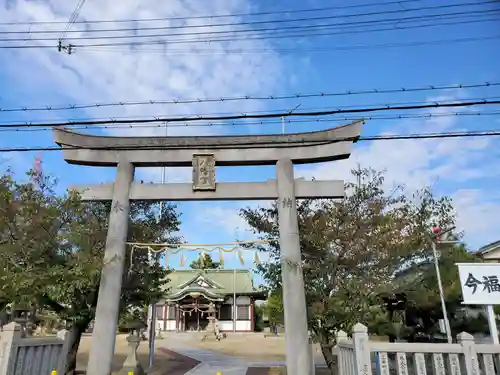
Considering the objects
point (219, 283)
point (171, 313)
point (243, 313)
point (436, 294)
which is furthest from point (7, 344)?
point (219, 283)

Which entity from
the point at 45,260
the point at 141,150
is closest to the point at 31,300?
the point at 45,260

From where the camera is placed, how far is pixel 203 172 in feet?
37.1

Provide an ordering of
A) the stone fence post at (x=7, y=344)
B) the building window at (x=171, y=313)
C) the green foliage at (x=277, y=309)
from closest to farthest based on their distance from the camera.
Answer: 1. the stone fence post at (x=7, y=344)
2. the green foliage at (x=277, y=309)
3. the building window at (x=171, y=313)

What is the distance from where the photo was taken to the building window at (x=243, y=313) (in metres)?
41.0

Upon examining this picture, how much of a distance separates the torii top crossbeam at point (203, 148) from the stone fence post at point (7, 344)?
5.19 metres

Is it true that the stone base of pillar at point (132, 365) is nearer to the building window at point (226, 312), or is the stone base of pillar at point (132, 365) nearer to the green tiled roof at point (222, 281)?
the green tiled roof at point (222, 281)

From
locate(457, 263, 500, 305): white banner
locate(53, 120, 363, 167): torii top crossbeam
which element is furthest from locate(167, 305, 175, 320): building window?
locate(457, 263, 500, 305): white banner

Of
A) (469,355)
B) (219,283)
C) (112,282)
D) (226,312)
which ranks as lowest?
(469,355)

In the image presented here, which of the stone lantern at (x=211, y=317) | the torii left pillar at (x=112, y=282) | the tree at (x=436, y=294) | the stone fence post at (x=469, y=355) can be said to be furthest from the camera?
the stone lantern at (x=211, y=317)

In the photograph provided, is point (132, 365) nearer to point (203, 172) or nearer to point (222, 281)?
point (203, 172)

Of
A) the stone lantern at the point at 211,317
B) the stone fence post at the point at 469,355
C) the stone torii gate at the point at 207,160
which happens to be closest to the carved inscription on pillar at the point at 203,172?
the stone torii gate at the point at 207,160

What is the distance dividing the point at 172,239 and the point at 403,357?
9437 millimetres

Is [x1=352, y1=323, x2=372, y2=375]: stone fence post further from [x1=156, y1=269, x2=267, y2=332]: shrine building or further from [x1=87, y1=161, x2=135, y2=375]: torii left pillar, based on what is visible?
[x1=156, y1=269, x2=267, y2=332]: shrine building

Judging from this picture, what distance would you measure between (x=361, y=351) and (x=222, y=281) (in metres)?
Answer: 37.8
